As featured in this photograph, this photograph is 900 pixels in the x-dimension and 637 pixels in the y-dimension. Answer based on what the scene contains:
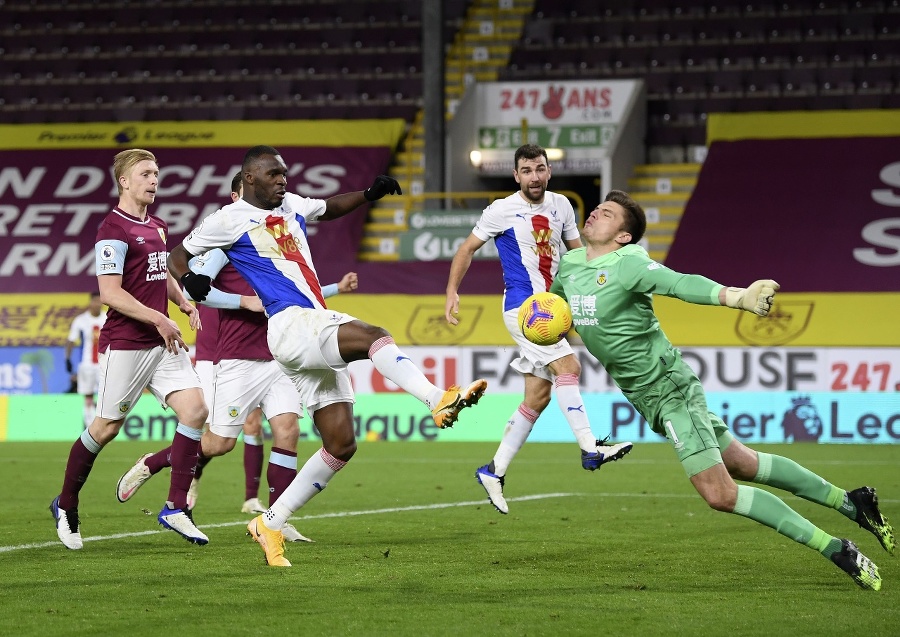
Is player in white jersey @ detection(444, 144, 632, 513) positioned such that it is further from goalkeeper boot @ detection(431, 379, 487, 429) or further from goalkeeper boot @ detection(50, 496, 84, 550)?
goalkeeper boot @ detection(431, 379, 487, 429)

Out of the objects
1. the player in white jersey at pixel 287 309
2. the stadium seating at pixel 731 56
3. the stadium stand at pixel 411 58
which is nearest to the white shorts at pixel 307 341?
the player in white jersey at pixel 287 309

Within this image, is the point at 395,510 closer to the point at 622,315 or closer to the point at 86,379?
the point at 622,315

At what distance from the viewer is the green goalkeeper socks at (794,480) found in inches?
262

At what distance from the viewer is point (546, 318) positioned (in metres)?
6.75

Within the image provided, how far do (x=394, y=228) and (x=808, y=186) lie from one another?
7308mm

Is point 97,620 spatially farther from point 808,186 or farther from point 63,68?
point 63,68

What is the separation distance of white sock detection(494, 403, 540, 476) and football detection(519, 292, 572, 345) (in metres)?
2.37

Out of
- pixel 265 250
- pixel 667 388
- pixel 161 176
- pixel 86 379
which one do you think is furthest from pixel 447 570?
pixel 161 176

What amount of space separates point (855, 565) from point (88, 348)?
564 inches

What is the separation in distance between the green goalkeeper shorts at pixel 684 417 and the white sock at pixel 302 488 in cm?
161

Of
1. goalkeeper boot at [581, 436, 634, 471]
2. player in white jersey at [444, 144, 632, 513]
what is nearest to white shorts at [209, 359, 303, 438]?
player in white jersey at [444, 144, 632, 513]

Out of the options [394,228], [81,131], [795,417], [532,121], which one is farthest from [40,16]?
[795,417]

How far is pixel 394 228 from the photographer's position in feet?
81.2

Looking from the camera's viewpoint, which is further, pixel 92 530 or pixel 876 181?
pixel 876 181
